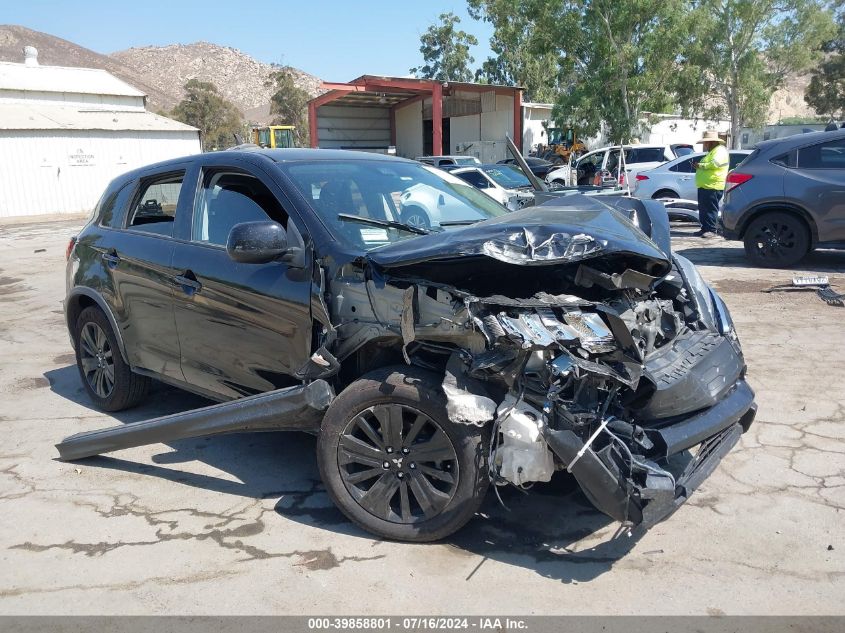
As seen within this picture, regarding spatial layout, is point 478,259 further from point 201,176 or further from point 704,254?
point 704,254

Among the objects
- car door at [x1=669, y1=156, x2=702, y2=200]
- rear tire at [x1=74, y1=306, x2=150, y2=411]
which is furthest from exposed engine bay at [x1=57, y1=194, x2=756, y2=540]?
car door at [x1=669, y1=156, x2=702, y2=200]

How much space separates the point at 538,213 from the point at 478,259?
72cm

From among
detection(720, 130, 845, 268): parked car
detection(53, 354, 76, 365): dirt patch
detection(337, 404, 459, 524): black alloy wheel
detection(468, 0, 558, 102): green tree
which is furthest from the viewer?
detection(468, 0, 558, 102): green tree

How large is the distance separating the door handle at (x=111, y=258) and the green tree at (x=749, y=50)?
89.0ft

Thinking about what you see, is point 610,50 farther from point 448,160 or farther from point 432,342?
point 432,342

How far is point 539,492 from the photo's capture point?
12.8ft

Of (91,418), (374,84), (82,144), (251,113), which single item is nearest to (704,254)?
(91,418)

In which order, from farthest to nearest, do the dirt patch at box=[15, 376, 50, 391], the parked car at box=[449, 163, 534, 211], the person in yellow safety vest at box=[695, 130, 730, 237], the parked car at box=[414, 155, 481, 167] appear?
the parked car at box=[414, 155, 481, 167]
the parked car at box=[449, 163, 534, 211]
the person in yellow safety vest at box=[695, 130, 730, 237]
the dirt patch at box=[15, 376, 50, 391]

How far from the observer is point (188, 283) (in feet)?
14.0

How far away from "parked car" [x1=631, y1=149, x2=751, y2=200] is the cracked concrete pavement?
1112cm

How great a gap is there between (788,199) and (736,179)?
800 mm

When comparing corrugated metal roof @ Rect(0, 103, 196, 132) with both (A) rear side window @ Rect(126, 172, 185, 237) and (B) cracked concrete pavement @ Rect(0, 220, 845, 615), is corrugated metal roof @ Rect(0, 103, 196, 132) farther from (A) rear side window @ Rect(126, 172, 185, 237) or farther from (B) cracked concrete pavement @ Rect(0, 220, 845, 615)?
(B) cracked concrete pavement @ Rect(0, 220, 845, 615)

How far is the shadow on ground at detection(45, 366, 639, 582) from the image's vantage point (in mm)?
3305

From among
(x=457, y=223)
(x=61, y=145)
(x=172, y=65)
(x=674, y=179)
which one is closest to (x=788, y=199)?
(x=674, y=179)
